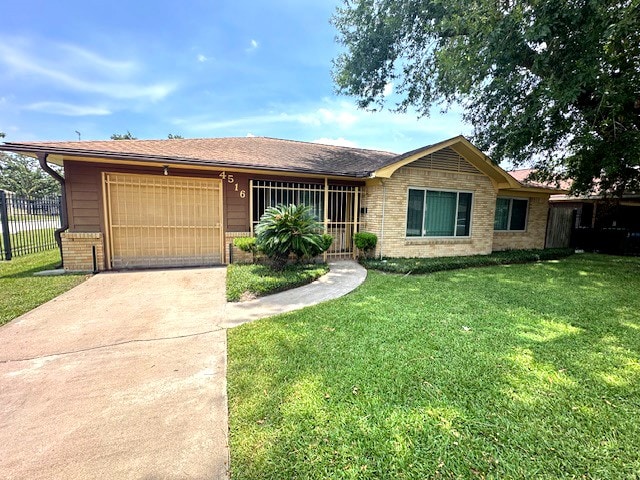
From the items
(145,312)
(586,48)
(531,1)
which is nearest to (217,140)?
(145,312)

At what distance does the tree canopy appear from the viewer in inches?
1641

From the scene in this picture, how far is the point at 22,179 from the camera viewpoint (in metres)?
43.9

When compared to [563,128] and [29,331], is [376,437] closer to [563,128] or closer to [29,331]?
[29,331]

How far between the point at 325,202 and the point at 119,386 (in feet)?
22.7

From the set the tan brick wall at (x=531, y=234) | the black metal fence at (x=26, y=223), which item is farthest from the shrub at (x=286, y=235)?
the tan brick wall at (x=531, y=234)

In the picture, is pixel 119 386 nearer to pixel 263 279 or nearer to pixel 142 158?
pixel 263 279

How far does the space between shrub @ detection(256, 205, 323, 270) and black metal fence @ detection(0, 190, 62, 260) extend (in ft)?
24.0

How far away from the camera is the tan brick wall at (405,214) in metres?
9.04

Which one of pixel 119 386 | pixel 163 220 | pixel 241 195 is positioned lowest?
pixel 119 386

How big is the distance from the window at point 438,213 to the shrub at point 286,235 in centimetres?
410

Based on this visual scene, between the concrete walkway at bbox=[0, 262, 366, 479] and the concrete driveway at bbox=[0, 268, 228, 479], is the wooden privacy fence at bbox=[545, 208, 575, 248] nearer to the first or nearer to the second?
the concrete walkway at bbox=[0, 262, 366, 479]

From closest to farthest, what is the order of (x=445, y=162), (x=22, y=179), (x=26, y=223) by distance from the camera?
(x=445, y=162) → (x=26, y=223) → (x=22, y=179)

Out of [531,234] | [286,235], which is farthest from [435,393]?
[531,234]

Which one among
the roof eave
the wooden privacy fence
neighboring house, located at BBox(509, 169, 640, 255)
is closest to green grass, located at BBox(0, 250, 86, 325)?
the roof eave
